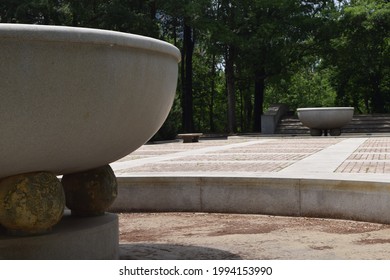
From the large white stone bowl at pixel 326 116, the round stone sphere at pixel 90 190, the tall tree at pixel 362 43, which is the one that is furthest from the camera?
the tall tree at pixel 362 43

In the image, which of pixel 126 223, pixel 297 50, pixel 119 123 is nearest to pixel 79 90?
pixel 119 123

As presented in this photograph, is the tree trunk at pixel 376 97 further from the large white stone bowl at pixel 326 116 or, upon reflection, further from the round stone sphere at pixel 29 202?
the round stone sphere at pixel 29 202

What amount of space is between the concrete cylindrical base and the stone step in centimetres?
2365

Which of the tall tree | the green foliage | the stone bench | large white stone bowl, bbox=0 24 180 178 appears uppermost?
the tall tree

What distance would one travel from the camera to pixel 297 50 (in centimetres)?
2978

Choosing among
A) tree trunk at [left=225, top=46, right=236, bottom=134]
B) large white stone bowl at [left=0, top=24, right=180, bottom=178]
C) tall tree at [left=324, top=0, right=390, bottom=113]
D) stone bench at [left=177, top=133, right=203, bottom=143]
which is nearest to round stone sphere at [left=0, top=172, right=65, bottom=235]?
large white stone bowl at [left=0, top=24, right=180, bottom=178]

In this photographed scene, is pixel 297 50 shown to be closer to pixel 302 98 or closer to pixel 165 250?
pixel 302 98

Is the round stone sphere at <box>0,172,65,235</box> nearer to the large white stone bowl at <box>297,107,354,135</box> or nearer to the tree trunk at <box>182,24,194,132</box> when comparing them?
the large white stone bowl at <box>297,107,354,135</box>

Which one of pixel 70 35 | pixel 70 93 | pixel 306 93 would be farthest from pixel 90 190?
pixel 306 93

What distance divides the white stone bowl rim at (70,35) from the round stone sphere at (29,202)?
846 mm

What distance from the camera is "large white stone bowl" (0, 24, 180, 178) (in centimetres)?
294

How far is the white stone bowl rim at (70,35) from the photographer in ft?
9.52

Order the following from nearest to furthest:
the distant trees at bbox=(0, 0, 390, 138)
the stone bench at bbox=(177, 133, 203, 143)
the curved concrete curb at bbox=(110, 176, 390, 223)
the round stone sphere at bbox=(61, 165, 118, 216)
Answer: 1. the round stone sphere at bbox=(61, 165, 118, 216)
2. the curved concrete curb at bbox=(110, 176, 390, 223)
3. the stone bench at bbox=(177, 133, 203, 143)
4. the distant trees at bbox=(0, 0, 390, 138)

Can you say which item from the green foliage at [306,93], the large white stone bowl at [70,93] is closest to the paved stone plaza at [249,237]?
the large white stone bowl at [70,93]
